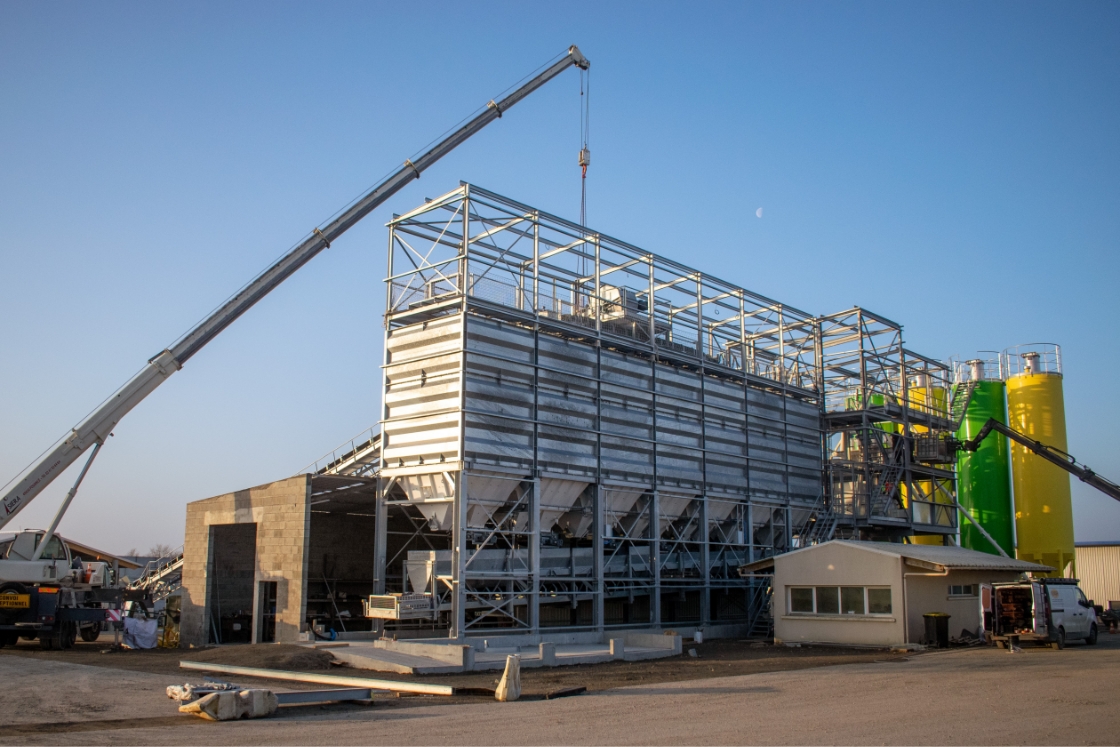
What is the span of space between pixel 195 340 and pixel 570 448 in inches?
512

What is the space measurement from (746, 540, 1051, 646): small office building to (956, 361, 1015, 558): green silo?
1701 cm

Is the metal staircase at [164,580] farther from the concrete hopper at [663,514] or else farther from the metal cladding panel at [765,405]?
the metal cladding panel at [765,405]

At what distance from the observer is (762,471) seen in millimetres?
38312

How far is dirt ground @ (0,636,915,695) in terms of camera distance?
63.9ft

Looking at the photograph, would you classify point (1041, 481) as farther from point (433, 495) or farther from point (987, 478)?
point (433, 495)

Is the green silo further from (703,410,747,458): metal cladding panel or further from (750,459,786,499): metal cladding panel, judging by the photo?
(703,410,747,458): metal cladding panel

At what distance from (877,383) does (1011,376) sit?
30.9ft

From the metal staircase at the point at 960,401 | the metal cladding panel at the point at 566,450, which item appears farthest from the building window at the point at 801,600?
the metal staircase at the point at 960,401

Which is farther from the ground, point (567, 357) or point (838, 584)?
point (567, 357)

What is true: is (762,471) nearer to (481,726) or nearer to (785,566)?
(785,566)

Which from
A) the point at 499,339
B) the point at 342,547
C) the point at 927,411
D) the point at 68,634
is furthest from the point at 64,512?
Result: the point at 927,411

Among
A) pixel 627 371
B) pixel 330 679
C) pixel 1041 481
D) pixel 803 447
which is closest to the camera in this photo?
pixel 330 679

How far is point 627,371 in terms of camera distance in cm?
3262

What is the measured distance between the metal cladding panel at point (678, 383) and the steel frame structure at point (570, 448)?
0.28 feet
